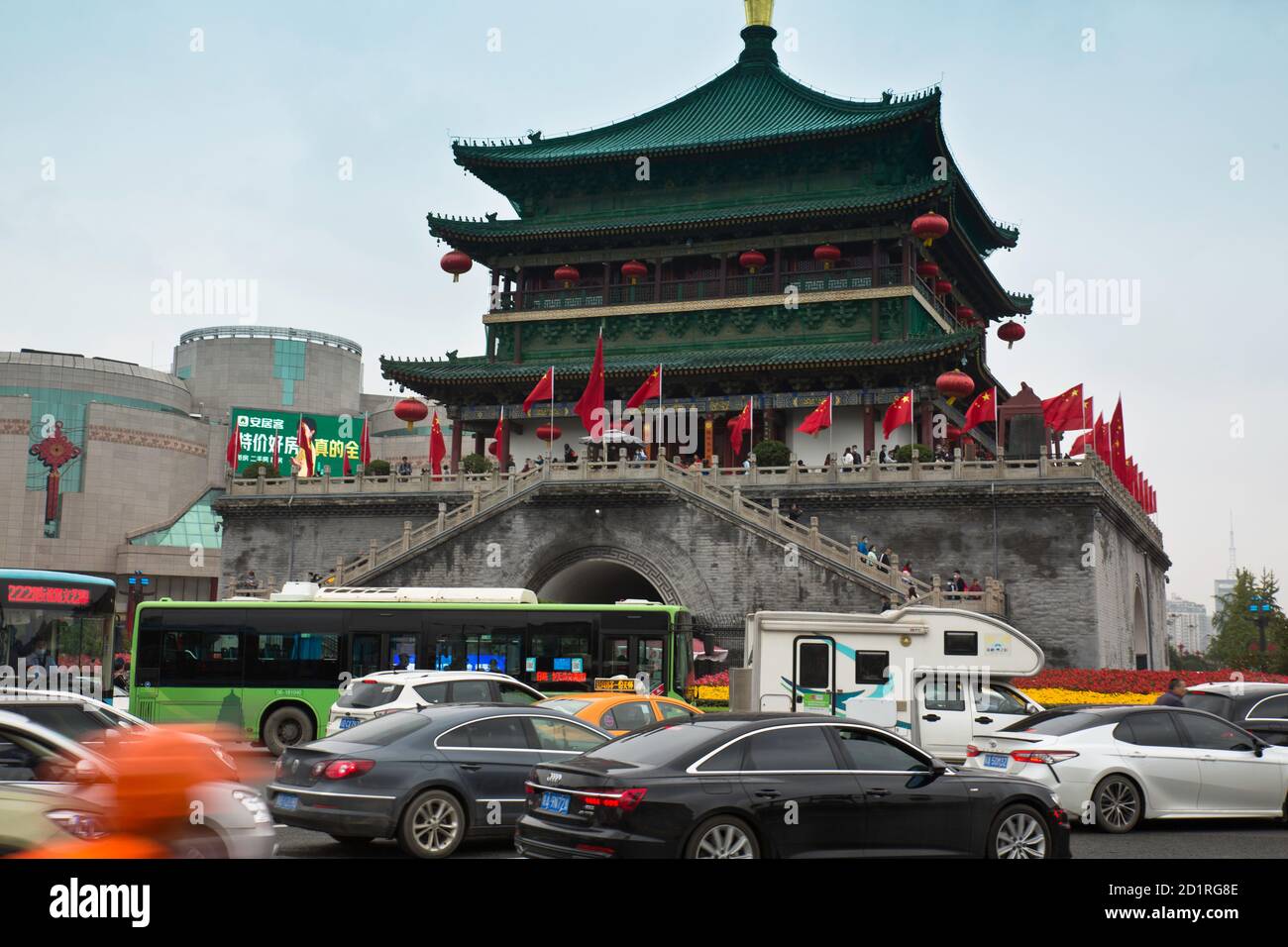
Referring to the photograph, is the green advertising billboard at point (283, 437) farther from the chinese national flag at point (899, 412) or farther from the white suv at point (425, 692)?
the white suv at point (425, 692)

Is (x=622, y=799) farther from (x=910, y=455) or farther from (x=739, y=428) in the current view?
(x=739, y=428)

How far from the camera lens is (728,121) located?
156 feet

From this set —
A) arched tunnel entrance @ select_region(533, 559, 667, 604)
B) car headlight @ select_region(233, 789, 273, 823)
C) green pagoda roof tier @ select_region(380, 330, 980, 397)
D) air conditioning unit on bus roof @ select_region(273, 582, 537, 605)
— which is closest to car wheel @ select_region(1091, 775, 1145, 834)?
car headlight @ select_region(233, 789, 273, 823)

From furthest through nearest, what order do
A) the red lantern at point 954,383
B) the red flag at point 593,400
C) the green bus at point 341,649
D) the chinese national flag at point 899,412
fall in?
the red flag at point 593,400
the red lantern at point 954,383
the chinese national flag at point 899,412
the green bus at point 341,649

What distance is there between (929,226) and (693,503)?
12867mm

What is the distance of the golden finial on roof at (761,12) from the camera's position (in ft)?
168

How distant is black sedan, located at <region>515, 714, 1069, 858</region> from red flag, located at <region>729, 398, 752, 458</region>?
2767 centimetres

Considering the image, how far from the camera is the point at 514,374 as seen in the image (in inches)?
1713

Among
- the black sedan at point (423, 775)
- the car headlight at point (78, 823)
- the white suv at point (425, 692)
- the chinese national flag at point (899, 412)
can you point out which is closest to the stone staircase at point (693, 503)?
the chinese national flag at point (899, 412)

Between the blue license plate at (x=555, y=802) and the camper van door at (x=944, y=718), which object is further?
the camper van door at (x=944, y=718)

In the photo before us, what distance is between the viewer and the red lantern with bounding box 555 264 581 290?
150 feet

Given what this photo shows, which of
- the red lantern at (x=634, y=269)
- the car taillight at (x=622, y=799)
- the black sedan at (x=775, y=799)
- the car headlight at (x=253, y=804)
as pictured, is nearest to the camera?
the car headlight at (x=253, y=804)

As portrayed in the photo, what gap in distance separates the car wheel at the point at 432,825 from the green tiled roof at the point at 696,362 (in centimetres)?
2949
